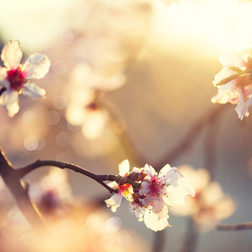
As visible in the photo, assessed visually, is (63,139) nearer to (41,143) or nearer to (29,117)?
(41,143)

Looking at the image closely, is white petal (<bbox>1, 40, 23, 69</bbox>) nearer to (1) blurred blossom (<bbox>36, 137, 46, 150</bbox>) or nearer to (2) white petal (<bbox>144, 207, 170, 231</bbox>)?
(2) white petal (<bbox>144, 207, 170, 231</bbox>)

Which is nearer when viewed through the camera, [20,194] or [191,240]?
[20,194]

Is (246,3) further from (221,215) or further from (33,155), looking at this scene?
(33,155)

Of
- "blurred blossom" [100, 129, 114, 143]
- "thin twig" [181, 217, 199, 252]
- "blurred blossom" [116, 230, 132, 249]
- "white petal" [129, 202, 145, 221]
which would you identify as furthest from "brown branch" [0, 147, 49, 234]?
"blurred blossom" [100, 129, 114, 143]

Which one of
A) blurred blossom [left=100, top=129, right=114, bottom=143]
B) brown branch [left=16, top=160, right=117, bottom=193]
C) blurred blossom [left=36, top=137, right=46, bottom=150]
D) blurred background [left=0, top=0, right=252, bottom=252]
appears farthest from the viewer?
blurred blossom [left=36, top=137, right=46, bottom=150]

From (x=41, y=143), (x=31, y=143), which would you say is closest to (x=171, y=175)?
(x=31, y=143)

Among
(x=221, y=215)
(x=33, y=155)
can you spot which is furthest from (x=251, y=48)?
(x=33, y=155)
